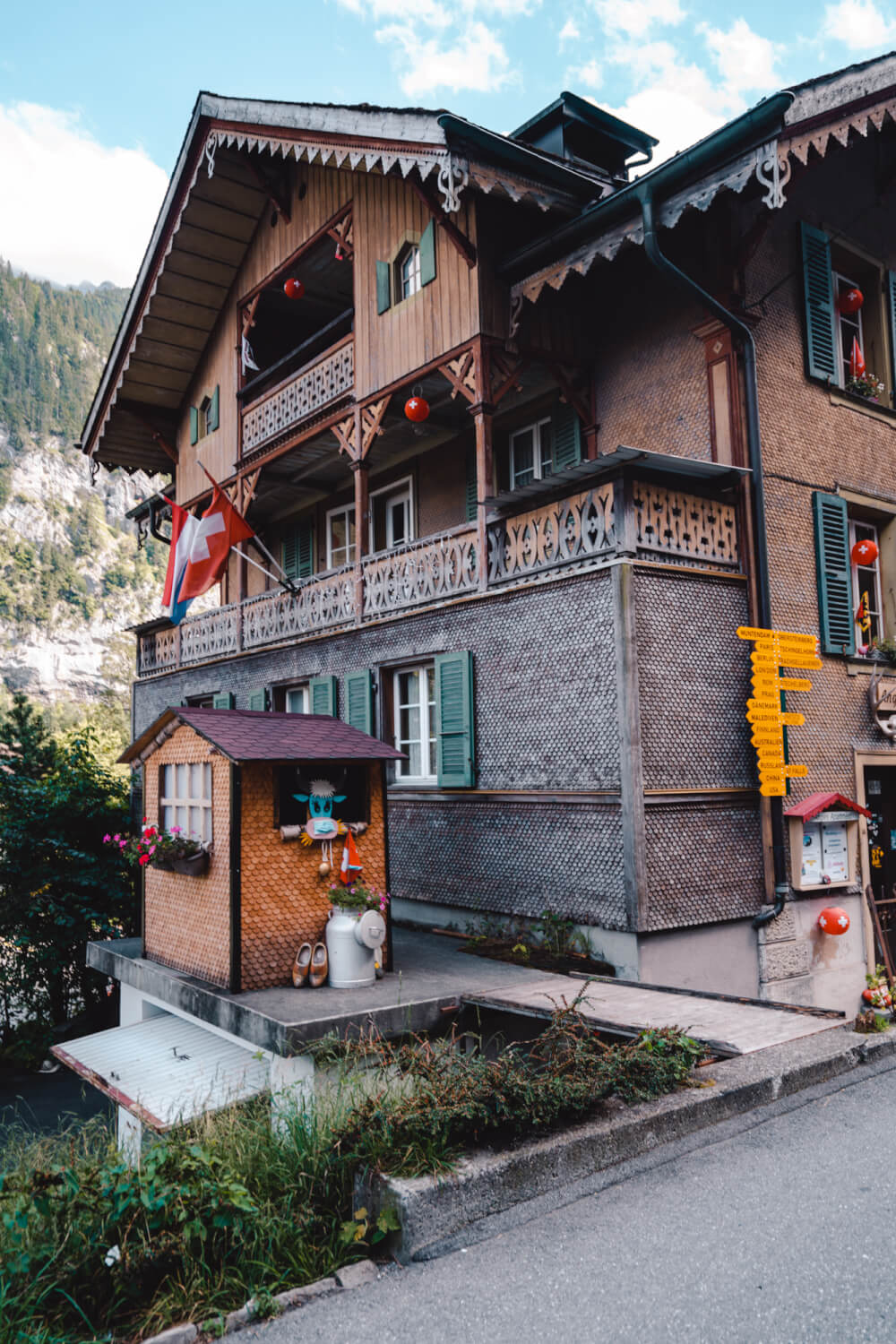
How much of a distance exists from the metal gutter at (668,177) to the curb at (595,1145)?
705 cm

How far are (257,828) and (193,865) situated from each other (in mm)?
771

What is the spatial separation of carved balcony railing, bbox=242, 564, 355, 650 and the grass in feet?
30.4

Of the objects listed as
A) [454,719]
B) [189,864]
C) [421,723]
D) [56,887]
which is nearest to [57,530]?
[56,887]

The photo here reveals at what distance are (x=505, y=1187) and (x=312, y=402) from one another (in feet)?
40.9

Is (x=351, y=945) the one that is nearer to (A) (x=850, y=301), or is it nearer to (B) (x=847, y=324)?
(A) (x=850, y=301)

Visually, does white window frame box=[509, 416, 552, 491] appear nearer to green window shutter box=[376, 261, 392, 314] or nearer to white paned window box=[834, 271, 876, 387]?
green window shutter box=[376, 261, 392, 314]

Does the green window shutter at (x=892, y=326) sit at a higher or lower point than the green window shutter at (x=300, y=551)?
higher

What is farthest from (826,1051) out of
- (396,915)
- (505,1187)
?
(396,915)

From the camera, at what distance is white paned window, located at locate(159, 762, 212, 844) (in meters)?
8.31

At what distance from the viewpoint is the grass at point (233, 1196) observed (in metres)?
3.89

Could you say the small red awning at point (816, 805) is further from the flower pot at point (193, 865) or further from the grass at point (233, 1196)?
the flower pot at point (193, 865)

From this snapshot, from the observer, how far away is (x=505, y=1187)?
453 cm

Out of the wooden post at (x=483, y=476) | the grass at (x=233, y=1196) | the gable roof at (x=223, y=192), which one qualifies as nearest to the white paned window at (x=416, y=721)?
the wooden post at (x=483, y=476)

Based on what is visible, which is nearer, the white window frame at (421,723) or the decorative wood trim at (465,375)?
the decorative wood trim at (465,375)
